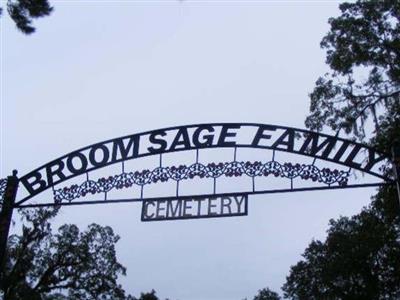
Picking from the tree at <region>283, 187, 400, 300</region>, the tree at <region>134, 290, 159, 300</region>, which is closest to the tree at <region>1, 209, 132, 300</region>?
the tree at <region>283, 187, 400, 300</region>

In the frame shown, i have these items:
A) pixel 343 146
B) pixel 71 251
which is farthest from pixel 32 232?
pixel 343 146

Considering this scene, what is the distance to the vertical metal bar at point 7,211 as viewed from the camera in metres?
8.53

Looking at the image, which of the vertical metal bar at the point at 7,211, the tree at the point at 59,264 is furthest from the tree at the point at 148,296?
the vertical metal bar at the point at 7,211

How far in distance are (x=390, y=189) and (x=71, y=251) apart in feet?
58.0

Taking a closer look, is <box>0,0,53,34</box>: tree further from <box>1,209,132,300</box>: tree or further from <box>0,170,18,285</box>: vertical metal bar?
<box>1,209,132,300</box>: tree

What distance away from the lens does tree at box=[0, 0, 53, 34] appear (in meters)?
7.91

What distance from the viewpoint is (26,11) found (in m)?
7.97

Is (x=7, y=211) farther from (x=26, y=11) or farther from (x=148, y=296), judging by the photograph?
(x=148, y=296)

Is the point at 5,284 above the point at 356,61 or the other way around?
the other way around

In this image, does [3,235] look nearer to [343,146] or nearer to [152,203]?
[152,203]

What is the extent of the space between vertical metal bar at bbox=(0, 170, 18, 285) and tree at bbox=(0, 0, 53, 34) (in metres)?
2.65

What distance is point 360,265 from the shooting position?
34.3 m

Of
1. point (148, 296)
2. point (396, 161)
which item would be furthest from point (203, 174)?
point (148, 296)

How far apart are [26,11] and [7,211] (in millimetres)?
3292
